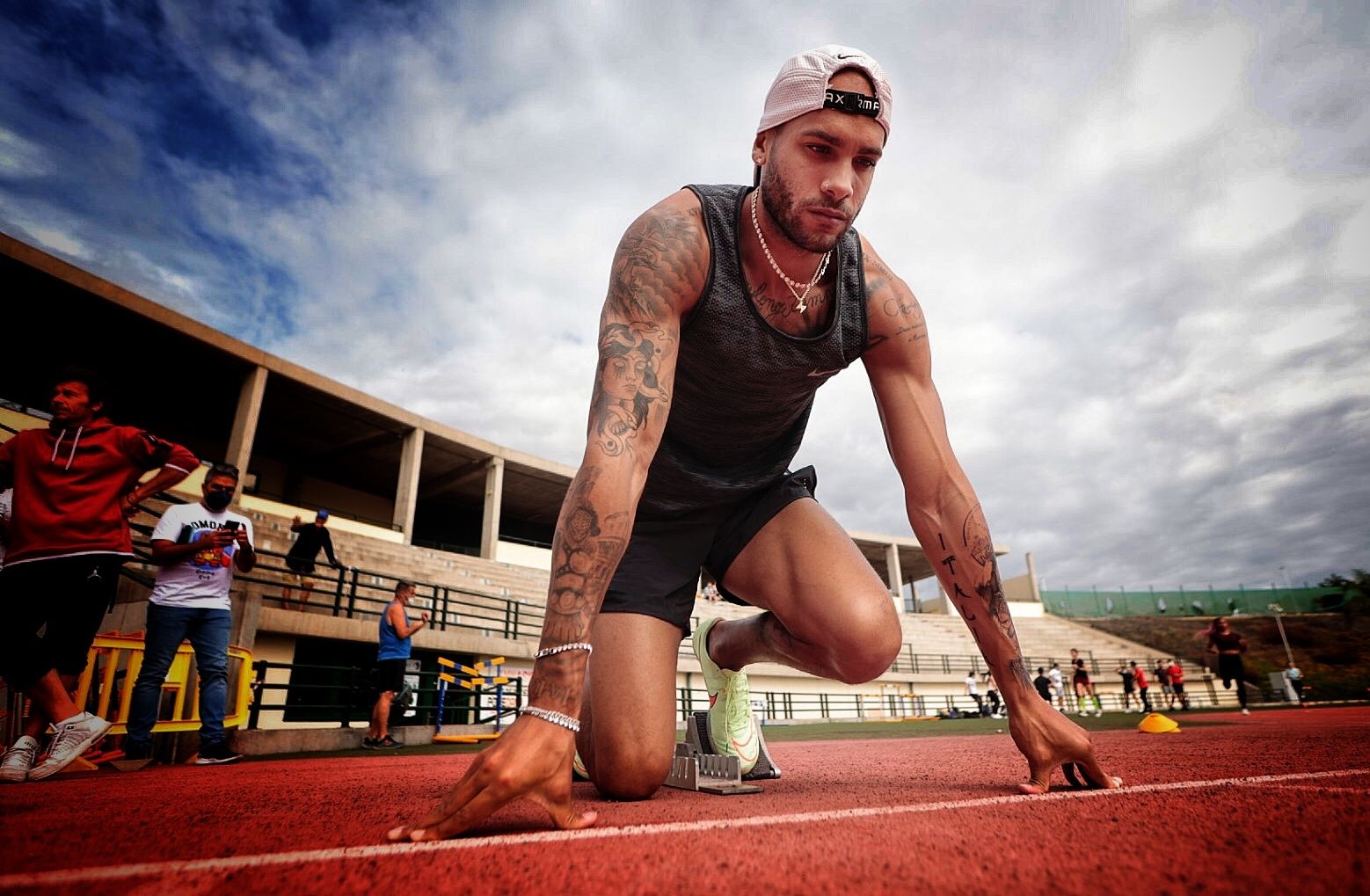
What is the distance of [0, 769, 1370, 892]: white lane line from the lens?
44.3 inches

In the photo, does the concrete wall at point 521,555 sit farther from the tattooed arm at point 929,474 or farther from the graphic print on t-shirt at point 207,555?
the tattooed arm at point 929,474

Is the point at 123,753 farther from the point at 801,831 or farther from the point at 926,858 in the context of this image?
the point at 926,858

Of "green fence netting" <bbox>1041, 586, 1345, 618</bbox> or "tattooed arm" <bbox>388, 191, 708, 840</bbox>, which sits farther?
"green fence netting" <bbox>1041, 586, 1345, 618</bbox>

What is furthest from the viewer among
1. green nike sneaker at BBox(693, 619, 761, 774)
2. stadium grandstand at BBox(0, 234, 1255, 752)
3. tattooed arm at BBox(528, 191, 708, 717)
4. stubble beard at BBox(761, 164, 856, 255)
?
stadium grandstand at BBox(0, 234, 1255, 752)

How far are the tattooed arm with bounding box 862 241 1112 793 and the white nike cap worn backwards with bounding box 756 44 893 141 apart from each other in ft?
2.06

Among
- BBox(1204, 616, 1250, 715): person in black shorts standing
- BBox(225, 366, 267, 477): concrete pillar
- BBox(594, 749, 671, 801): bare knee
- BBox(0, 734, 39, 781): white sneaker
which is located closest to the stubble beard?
BBox(594, 749, 671, 801): bare knee

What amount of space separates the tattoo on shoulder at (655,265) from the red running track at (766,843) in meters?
1.42

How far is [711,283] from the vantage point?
228cm

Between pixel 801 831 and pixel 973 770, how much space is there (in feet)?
6.56

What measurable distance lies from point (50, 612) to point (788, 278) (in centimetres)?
419

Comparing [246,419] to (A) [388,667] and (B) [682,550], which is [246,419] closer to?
(A) [388,667]

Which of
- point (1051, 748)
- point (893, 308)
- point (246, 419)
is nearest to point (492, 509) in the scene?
point (246, 419)

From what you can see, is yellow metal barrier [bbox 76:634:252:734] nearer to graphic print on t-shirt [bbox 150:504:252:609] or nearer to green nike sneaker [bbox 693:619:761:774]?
graphic print on t-shirt [bbox 150:504:252:609]

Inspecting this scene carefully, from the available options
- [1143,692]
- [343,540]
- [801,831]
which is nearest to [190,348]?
[343,540]
